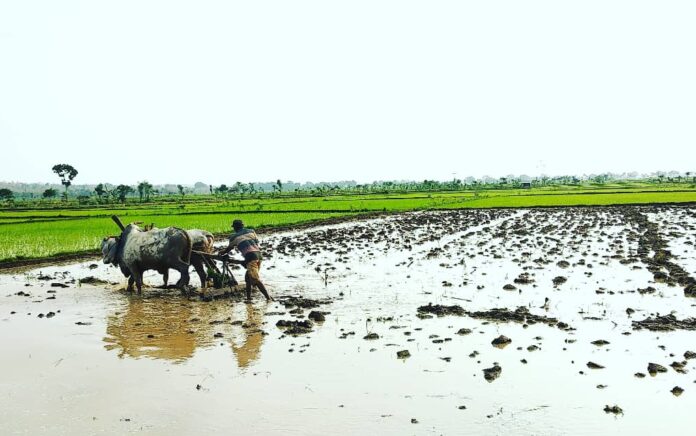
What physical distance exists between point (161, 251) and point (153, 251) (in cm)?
23

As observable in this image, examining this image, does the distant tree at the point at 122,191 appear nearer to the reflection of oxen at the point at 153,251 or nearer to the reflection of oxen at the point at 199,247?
the reflection of oxen at the point at 153,251

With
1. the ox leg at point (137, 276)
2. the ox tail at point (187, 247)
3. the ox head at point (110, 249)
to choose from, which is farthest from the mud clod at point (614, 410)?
the ox head at point (110, 249)

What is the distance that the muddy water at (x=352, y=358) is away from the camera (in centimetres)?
635

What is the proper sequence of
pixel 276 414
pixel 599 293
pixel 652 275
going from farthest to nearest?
pixel 652 275 < pixel 599 293 < pixel 276 414

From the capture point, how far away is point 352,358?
847 centimetres

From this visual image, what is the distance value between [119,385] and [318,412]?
9.14ft

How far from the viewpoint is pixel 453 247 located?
2236 centimetres

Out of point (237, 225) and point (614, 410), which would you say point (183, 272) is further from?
point (614, 410)

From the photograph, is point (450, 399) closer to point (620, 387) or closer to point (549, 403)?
point (549, 403)

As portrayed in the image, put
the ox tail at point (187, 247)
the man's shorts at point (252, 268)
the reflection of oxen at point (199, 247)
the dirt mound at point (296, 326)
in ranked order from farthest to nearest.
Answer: the reflection of oxen at point (199, 247) < the ox tail at point (187, 247) < the man's shorts at point (252, 268) < the dirt mound at point (296, 326)

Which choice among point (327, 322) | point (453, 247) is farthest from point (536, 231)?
point (327, 322)

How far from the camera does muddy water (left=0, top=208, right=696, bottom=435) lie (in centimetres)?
635

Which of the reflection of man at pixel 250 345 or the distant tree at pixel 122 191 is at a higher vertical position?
the distant tree at pixel 122 191

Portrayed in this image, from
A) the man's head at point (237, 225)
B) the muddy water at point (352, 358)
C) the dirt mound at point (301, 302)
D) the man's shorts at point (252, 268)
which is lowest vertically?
the muddy water at point (352, 358)
